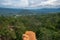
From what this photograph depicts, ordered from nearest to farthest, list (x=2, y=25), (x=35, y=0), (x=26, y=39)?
(x=26, y=39), (x=2, y=25), (x=35, y=0)

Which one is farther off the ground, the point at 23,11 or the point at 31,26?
the point at 23,11

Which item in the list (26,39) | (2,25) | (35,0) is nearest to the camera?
(26,39)

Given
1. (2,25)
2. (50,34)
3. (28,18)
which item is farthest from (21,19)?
(50,34)

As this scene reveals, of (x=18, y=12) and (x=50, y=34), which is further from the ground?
(x=18, y=12)

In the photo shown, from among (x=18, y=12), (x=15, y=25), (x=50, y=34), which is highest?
(x=18, y=12)

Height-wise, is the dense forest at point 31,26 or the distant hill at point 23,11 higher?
the distant hill at point 23,11

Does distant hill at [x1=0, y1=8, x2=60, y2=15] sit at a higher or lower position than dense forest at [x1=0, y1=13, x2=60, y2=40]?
higher

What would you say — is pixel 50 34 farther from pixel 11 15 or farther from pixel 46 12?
pixel 11 15

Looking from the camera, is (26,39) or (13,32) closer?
(26,39)
